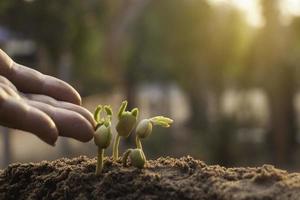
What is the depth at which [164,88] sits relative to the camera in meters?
30.9

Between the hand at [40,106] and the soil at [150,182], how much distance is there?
130 mm

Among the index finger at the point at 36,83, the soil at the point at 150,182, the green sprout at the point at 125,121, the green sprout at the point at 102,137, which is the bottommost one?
the soil at the point at 150,182

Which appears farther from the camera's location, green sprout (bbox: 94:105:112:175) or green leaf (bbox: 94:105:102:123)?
green leaf (bbox: 94:105:102:123)

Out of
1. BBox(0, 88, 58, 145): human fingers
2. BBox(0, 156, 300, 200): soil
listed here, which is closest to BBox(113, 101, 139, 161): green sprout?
BBox(0, 156, 300, 200): soil

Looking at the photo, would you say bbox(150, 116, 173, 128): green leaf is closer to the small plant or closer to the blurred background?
the small plant

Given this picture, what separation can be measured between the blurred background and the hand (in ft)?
33.8

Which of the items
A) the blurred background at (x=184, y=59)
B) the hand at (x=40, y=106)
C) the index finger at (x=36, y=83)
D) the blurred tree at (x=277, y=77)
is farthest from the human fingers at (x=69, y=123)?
the blurred tree at (x=277, y=77)

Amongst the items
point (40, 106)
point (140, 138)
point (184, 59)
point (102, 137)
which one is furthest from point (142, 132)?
point (184, 59)

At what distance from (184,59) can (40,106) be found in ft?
72.9

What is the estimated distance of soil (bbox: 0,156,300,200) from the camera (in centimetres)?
172

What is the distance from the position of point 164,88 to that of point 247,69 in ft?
38.5

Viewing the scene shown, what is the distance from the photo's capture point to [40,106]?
1.91 m

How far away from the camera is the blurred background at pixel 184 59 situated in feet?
47.8

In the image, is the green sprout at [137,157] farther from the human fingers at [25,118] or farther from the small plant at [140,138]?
the human fingers at [25,118]
